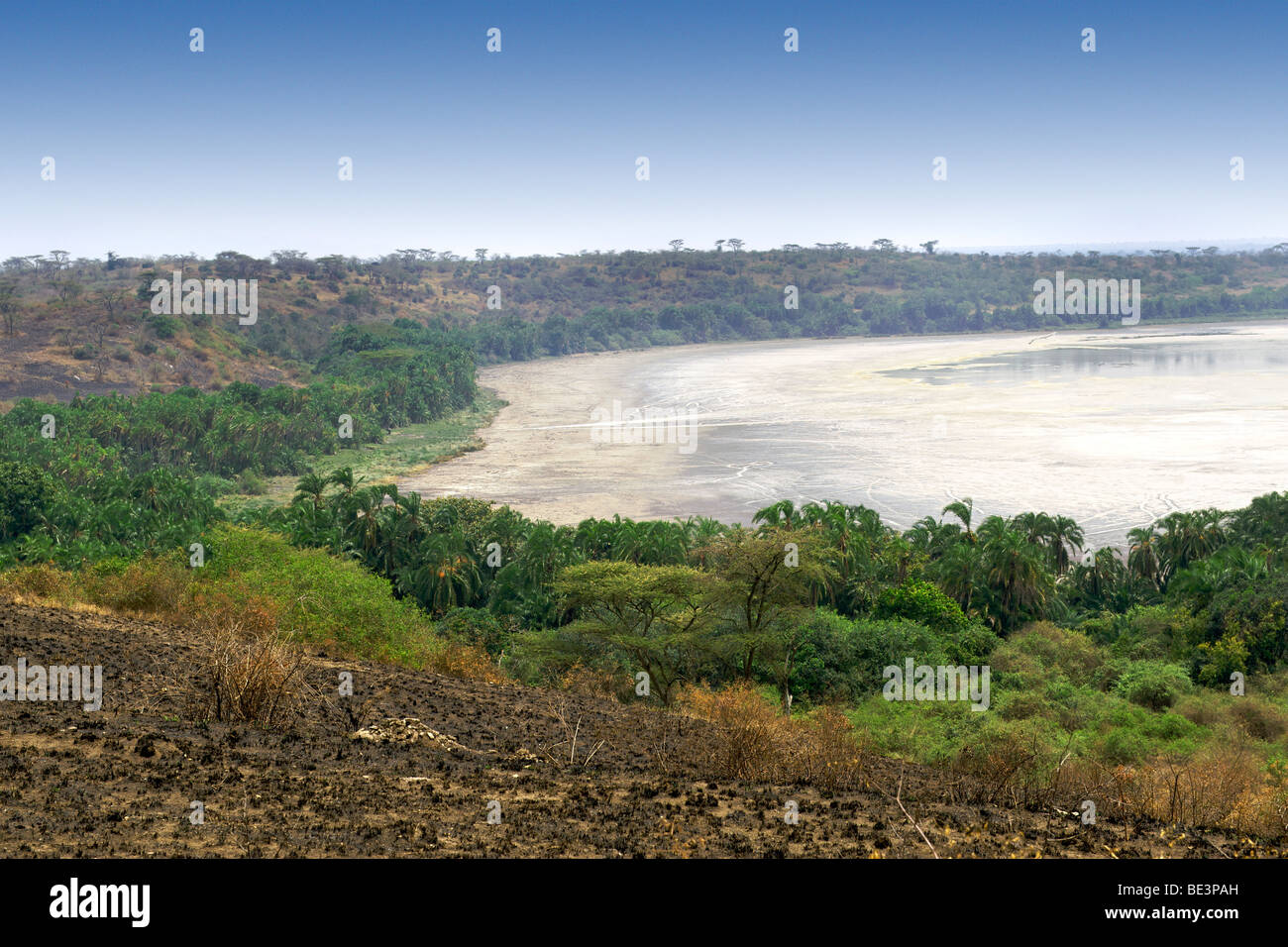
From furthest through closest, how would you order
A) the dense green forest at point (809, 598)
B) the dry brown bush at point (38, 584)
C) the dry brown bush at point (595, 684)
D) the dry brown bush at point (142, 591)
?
the dry brown bush at point (142, 591) → the dry brown bush at point (38, 584) → the dense green forest at point (809, 598) → the dry brown bush at point (595, 684)

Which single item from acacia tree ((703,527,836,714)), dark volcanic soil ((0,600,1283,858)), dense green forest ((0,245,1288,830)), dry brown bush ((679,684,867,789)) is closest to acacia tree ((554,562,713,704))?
dense green forest ((0,245,1288,830))

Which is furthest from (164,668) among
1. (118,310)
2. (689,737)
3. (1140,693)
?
(118,310)

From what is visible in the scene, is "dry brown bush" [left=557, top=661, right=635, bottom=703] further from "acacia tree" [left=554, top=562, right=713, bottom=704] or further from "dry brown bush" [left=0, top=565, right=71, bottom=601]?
"dry brown bush" [left=0, top=565, right=71, bottom=601]

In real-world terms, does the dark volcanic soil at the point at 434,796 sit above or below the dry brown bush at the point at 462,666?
above

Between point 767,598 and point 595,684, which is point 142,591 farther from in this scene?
point 767,598

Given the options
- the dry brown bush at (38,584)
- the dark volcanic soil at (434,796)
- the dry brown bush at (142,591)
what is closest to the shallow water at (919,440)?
the dry brown bush at (142,591)

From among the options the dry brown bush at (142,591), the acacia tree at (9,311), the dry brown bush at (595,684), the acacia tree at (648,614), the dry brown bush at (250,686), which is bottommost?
the dry brown bush at (595,684)

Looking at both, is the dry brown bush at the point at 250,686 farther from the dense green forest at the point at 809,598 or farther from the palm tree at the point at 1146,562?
the palm tree at the point at 1146,562
